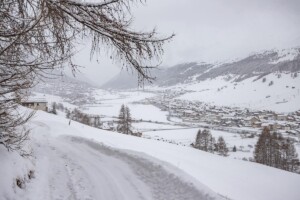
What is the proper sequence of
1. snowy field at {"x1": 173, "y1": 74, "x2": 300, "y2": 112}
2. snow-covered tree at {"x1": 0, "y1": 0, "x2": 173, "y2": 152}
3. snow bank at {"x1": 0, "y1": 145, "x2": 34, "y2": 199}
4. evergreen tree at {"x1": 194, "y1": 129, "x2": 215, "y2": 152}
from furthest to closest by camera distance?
snowy field at {"x1": 173, "y1": 74, "x2": 300, "y2": 112} → evergreen tree at {"x1": 194, "y1": 129, "x2": 215, "y2": 152} → snow bank at {"x1": 0, "y1": 145, "x2": 34, "y2": 199} → snow-covered tree at {"x1": 0, "y1": 0, "x2": 173, "y2": 152}

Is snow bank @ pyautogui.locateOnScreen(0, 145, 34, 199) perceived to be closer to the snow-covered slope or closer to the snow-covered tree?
the snow-covered slope

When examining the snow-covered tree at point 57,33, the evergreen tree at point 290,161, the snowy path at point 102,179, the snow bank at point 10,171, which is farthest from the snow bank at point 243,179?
the evergreen tree at point 290,161

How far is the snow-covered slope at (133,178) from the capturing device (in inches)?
283

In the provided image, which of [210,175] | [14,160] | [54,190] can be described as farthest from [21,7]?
[210,175]

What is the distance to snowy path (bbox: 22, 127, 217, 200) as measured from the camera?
6.95 meters

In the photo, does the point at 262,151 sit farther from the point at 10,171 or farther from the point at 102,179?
the point at 10,171

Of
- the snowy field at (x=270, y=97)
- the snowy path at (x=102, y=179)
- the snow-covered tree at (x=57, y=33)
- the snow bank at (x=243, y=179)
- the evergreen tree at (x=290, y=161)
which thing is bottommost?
the evergreen tree at (x=290, y=161)

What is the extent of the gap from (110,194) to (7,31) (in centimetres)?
479

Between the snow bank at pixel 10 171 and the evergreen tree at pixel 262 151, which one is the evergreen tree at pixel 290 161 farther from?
the snow bank at pixel 10 171

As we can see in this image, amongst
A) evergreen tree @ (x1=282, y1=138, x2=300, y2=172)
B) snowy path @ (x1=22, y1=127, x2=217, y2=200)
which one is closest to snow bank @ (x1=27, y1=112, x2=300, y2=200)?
snowy path @ (x1=22, y1=127, x2=217, y2=200)

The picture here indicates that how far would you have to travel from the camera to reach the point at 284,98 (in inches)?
6201

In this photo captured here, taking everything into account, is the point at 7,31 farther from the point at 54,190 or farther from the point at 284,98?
the point at 284,98

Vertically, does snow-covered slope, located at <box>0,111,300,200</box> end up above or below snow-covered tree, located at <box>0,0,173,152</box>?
below

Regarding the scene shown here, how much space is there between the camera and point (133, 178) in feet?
28.5
